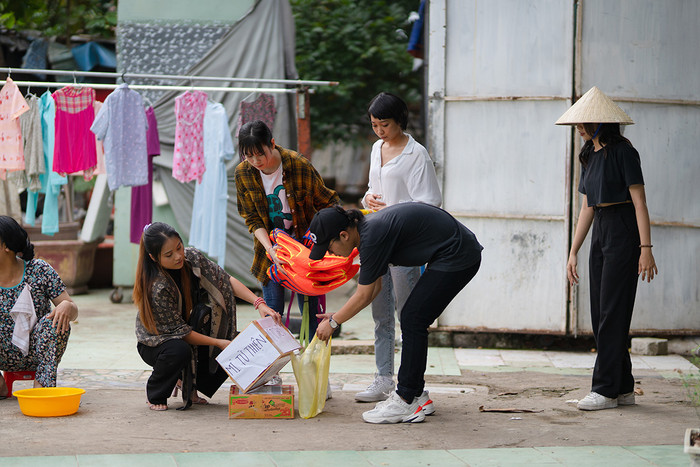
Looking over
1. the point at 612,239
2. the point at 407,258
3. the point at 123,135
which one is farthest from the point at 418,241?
the point at 123,135

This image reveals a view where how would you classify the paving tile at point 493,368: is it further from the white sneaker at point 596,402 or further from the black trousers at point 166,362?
the black trousers at point 166,362

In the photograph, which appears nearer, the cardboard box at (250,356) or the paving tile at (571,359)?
the cardboard box at (250,356)

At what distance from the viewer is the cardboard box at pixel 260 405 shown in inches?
182

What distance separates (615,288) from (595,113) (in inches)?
39.2

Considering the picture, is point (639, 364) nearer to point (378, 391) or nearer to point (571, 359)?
point (571, 359)

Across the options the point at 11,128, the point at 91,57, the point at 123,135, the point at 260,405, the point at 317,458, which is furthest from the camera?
the point at 91,57

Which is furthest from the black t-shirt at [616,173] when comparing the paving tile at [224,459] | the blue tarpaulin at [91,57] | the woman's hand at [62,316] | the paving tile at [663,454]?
the blue tarpaulin at [91,57]

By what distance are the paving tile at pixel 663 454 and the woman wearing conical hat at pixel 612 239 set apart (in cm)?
81

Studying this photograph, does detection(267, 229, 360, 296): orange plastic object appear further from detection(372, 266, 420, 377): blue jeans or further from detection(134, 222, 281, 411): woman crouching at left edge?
detection(372, 266, 420, 377): blue jeans

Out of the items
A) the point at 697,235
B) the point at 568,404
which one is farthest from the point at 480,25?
the point at 568,404

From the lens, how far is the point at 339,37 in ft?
42.7

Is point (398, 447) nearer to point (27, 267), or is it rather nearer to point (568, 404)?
point (568, 404)

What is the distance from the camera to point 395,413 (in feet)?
14.9

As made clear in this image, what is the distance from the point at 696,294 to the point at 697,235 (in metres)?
0.47
